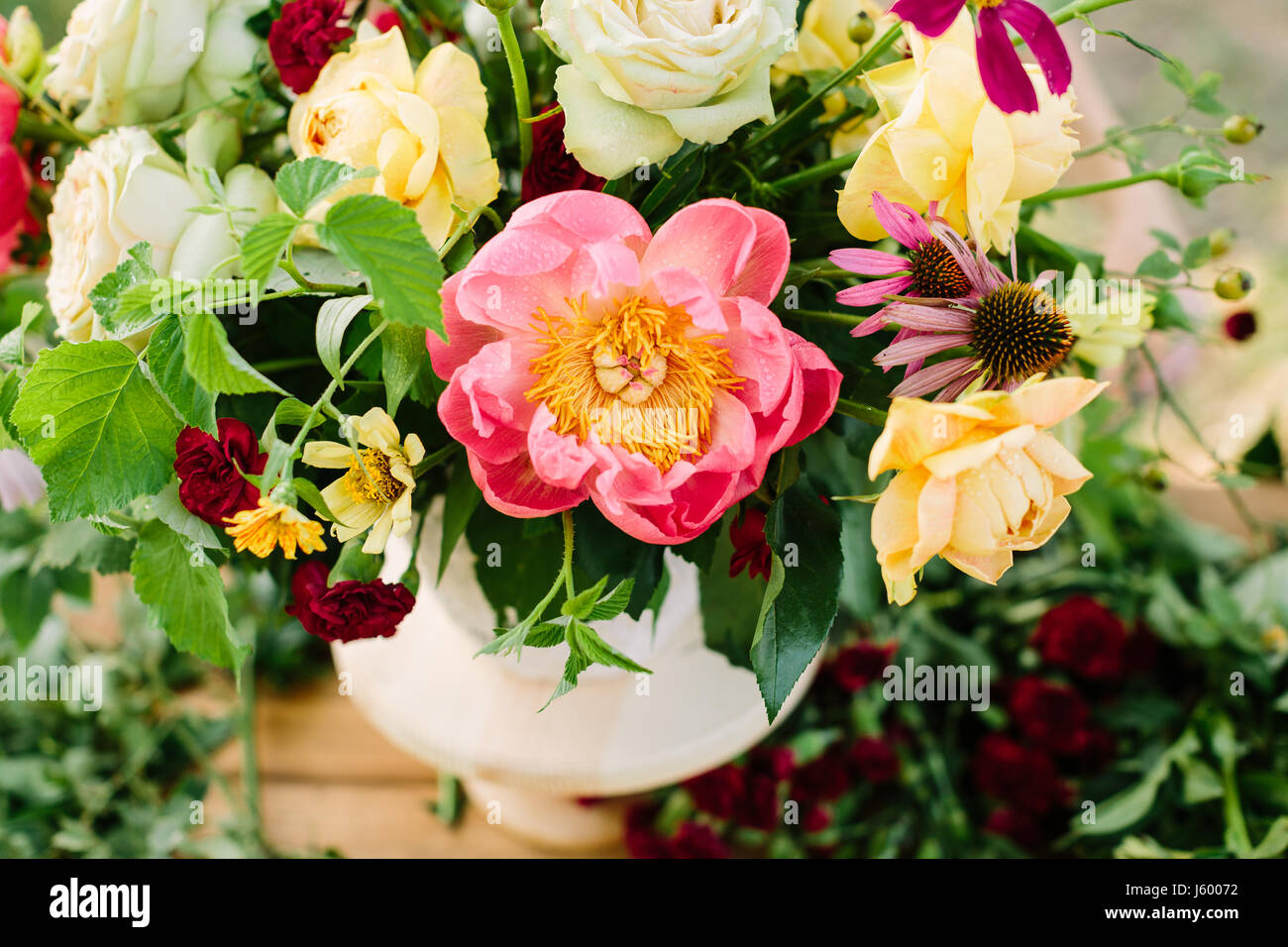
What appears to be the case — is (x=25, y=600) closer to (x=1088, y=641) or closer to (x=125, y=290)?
(x=125, y=290)

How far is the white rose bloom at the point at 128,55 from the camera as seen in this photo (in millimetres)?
317

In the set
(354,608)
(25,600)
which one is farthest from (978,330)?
(25,600)

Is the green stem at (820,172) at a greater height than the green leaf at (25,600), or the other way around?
the green stem at (820,172)

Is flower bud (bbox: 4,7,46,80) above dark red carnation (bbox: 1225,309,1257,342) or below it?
above

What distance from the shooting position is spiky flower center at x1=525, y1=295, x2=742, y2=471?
0.28 meters

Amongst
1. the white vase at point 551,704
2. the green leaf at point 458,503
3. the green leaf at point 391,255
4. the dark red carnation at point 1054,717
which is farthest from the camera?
the dark red carnation at point 1054,717

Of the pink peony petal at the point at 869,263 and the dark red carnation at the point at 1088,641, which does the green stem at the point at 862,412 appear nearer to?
the pink peony petal at the point at 869,263

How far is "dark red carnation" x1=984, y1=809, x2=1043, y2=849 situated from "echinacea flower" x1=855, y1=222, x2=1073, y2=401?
393 millimetres

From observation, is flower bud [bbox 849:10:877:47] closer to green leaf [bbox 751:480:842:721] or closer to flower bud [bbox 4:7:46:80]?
green leaf [bbox 751:480:842:721]

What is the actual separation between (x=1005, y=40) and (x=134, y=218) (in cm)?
27

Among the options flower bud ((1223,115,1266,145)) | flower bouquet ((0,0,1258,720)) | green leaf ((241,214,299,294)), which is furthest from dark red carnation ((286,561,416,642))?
flower bud ((1223,115,1266,145))

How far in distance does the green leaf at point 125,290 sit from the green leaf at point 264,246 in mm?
33

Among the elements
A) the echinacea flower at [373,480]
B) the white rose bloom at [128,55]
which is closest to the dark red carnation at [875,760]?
the echinacea flower at [373,480]
